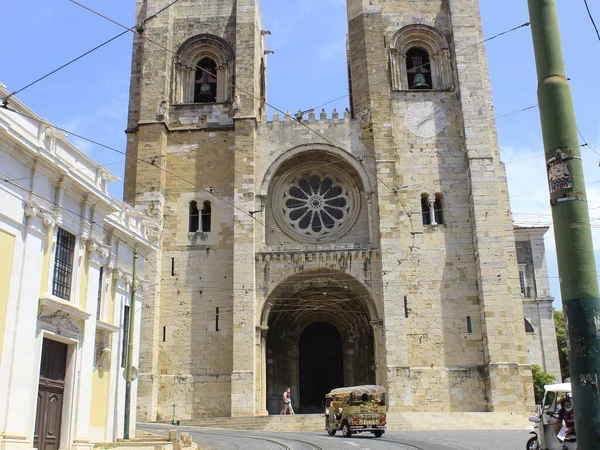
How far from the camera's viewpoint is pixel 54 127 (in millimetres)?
13516

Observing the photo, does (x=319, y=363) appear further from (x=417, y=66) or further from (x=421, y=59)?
(x=421, y=59)

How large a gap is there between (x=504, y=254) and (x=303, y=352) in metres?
10.5

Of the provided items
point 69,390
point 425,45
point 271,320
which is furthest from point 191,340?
point 425,45

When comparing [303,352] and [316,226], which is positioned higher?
[316,226]

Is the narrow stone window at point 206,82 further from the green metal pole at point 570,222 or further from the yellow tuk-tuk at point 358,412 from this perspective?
the green metal pole at point 570,222

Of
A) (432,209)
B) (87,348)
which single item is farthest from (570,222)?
(432,209)

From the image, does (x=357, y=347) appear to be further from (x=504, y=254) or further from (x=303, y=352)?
(x=504, y=254)

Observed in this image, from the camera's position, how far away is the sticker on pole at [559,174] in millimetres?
4672

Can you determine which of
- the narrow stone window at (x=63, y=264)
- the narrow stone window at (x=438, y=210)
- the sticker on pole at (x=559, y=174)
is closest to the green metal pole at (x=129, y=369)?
the narrow stone window at (x=63, y=264)

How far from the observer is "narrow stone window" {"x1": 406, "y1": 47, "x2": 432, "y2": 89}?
1109 inches

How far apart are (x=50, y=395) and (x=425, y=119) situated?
60.6ft

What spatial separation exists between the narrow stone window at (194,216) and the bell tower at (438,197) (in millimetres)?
7315

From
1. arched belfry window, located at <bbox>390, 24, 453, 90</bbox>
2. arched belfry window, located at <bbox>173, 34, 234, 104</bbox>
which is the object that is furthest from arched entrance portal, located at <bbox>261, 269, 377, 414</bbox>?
arched belfry window, located at <bbox>173, 34, 234, 104</bbox>

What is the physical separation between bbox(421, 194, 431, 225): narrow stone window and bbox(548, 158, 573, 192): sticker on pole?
21.1 metres
